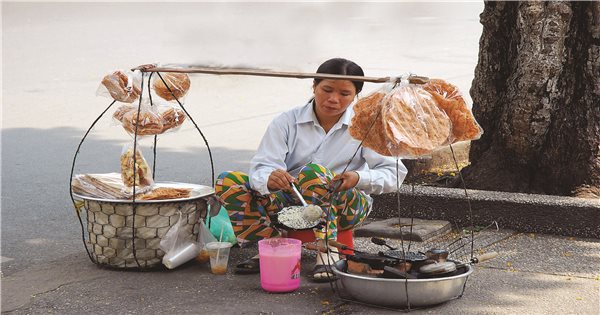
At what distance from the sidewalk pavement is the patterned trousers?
0.23 meters

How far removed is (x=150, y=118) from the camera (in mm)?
4258

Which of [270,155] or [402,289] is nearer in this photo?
[402,289]

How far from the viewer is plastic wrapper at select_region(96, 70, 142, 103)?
4234mm

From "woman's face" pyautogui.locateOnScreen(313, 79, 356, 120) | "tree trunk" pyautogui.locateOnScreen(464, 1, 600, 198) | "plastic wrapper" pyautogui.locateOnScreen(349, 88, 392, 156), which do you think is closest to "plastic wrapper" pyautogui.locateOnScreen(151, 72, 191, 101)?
"woman's face" pyautogui.locateOnScreen(313, 79, 356, 120)

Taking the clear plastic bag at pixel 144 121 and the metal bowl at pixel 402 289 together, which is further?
the clear plastic bag at pixel 144 121

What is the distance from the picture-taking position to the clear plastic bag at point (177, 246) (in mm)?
4094

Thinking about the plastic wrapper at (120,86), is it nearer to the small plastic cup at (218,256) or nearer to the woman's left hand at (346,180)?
the small plastic cup at (218,256)

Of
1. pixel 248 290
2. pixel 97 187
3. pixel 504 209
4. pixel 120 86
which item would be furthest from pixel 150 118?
pixel 504 209

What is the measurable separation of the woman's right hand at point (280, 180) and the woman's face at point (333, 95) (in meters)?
0.39

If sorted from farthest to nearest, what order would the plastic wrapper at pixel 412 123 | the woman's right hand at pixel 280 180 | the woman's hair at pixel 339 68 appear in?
the woman's hair at pixel 339 68
the woman's right hand at pixel 280 180
the plastic wrapper at pixel 412 123

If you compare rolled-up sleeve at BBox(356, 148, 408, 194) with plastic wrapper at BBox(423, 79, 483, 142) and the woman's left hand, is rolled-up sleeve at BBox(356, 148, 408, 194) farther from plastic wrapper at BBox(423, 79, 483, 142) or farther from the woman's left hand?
plastic wrapper at BBox(423, 79, 483, 142)

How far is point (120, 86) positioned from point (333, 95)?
1076 millimetres

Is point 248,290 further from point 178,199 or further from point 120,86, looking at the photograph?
point 120,86

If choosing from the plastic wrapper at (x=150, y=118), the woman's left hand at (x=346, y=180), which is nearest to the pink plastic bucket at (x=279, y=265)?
the woman's left hand at (x=346, y=180)
